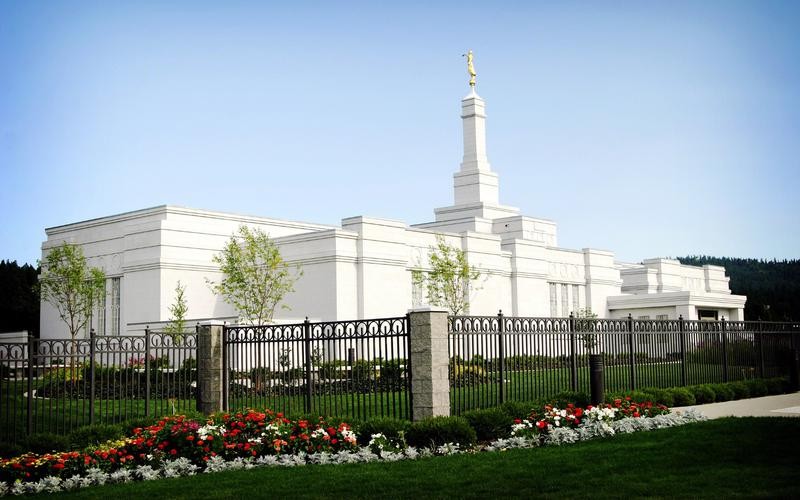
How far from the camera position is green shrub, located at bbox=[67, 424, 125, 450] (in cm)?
1291

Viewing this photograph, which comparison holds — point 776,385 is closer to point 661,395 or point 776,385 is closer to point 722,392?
point 722,392

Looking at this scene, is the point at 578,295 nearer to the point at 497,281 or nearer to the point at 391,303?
the point at 497,281

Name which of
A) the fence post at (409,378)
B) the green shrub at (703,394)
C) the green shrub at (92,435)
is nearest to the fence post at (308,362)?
the fence post at (409,378)

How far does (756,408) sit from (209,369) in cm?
1088

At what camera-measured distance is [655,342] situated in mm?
18484

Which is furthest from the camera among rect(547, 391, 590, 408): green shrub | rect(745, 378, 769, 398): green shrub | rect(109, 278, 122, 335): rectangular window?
rect(109, 278, 122, 335): rectangular window

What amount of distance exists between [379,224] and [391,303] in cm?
344

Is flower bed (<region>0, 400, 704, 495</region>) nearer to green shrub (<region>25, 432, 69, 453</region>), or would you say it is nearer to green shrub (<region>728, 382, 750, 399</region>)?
green shrub (<region>25, 432, 69, 453</region>)

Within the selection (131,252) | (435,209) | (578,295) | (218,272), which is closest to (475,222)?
(435,209)

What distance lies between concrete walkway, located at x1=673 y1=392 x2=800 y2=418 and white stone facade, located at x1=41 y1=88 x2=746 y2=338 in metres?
18.4

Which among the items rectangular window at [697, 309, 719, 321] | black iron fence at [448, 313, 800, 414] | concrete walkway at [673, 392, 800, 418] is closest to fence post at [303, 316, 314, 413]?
black iron fence at [448, 313, 800, 414]

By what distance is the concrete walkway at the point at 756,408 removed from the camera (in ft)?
51.6

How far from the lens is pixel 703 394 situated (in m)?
18.9

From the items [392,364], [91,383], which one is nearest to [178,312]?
[91,383]
